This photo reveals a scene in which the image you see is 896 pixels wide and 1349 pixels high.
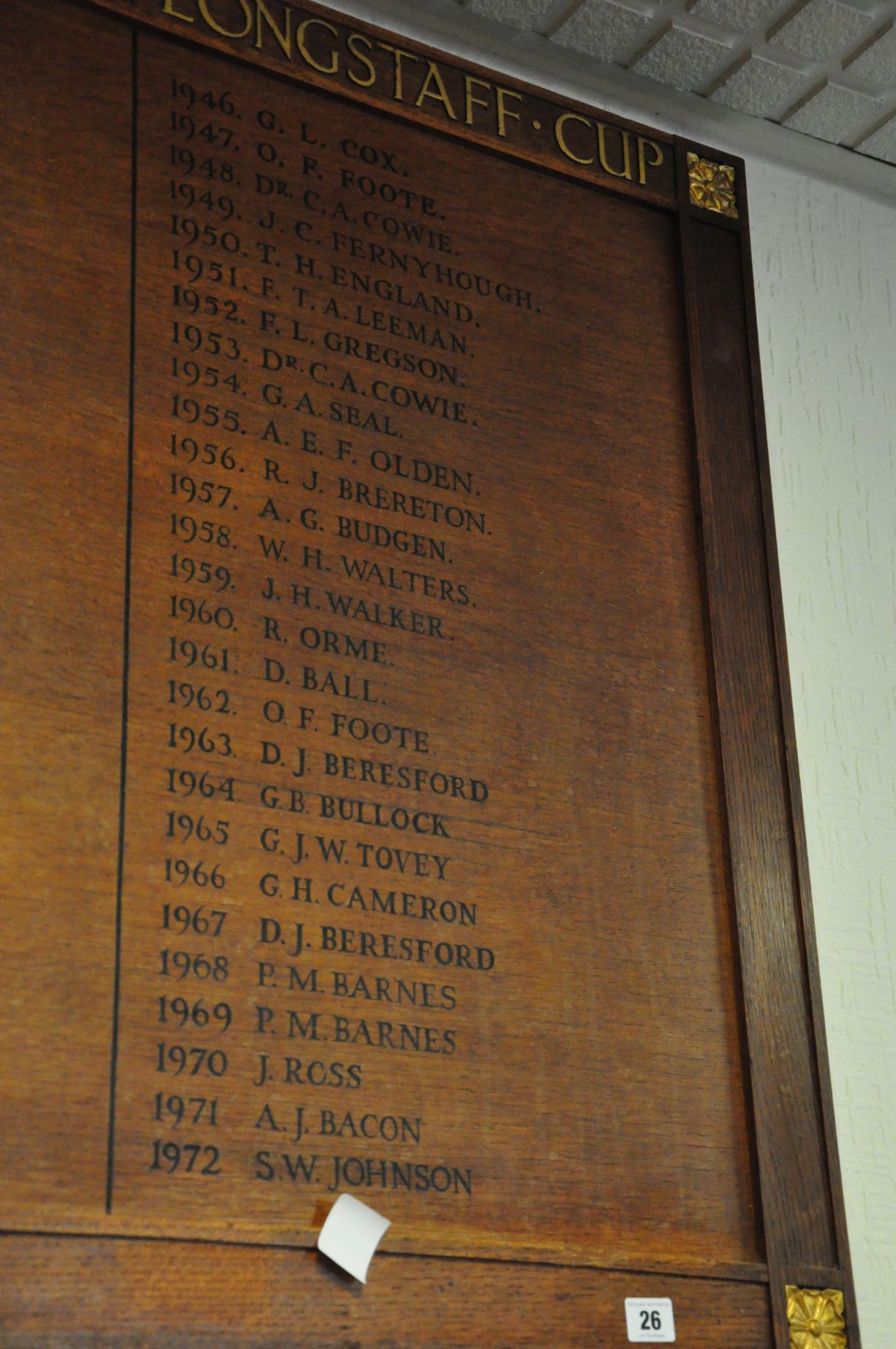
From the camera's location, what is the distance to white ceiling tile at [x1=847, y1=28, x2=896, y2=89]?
4316 millimetres

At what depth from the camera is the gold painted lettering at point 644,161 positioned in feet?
14.0

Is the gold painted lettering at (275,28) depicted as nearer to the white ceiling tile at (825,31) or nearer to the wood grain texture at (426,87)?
Result: the wood grain texture at (426,87)

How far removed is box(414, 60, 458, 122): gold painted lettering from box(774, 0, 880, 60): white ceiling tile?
87 cm

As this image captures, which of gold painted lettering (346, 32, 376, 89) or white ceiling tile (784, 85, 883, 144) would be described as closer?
gold painted lettering (346, 32, 376, 89)

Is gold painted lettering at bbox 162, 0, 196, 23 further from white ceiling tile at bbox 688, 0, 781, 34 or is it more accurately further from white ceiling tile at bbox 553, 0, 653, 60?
white ceiling tile at bbox 688, 0, 781, 34

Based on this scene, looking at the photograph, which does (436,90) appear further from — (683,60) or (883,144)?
(883,144)

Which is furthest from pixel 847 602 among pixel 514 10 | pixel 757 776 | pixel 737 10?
pixel 514 10

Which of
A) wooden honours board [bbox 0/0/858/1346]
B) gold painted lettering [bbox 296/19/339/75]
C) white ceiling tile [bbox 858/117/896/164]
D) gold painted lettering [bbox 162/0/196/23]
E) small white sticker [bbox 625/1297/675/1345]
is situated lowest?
small white sticker [bbox 625/1297/675/1345]

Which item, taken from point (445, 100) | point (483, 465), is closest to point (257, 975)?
point (483, 465)

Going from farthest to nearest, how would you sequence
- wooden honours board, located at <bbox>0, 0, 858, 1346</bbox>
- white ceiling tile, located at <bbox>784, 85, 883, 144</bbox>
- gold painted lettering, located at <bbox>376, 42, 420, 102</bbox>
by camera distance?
1. white ceiling tile, located at <bbox>784, 85, 883, 144</bbox>
2. gold painted lettering, located at <bbox>376, 42, 420, 102</bbox>
3. wooden honours board, located at <bbox>0, 0, 858, 1346</bbox>

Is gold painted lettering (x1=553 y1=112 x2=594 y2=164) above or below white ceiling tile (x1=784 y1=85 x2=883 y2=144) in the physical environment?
below

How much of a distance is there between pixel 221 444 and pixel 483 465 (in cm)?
62

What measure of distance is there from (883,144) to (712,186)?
58 cm

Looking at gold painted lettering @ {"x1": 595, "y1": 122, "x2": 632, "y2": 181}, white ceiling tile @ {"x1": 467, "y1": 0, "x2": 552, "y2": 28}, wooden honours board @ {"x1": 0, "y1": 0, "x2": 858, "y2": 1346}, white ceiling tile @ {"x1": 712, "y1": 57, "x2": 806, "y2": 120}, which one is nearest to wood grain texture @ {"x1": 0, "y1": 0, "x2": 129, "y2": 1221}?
wooden honours board @ {"x1": 0, "y1": 0, "x2": 858, "y2": 1346}
